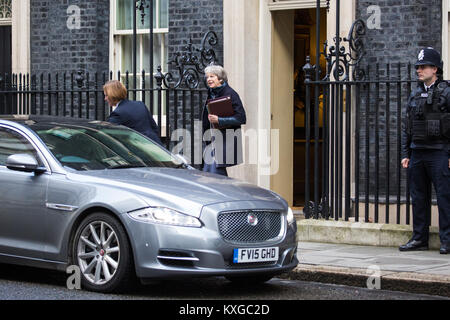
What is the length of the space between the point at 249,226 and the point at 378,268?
5.25ft

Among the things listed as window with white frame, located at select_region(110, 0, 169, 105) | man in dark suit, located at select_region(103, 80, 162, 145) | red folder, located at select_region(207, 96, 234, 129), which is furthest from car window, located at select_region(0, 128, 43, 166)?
window with white frame, located at select_region(110, 0, 169, 105)

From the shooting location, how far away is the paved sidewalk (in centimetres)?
808

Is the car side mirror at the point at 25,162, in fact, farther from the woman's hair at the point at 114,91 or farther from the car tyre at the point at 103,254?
the woman's hair at the point at 114,91

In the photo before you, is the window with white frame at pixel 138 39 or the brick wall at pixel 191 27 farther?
the window with white frame at pixel 138 39

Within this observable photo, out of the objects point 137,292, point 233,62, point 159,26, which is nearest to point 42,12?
point 159,26

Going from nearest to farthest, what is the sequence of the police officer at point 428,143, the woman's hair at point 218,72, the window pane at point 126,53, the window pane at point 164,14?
the police officer at point 428,143, the woman's hair at point 218,72, the window pane at point 164,14, the window pane at point 126,53

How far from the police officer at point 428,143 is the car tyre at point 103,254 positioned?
360 cm

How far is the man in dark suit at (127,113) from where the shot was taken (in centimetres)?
1075

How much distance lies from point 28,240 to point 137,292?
106 cm

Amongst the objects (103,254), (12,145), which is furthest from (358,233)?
(12,145)

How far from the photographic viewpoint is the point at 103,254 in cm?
757

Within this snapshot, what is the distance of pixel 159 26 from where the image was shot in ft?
47.4

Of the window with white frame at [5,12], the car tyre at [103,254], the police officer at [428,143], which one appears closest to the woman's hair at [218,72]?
the police officer at [428,143]

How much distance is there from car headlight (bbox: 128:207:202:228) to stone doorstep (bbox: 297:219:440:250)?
299 cm
